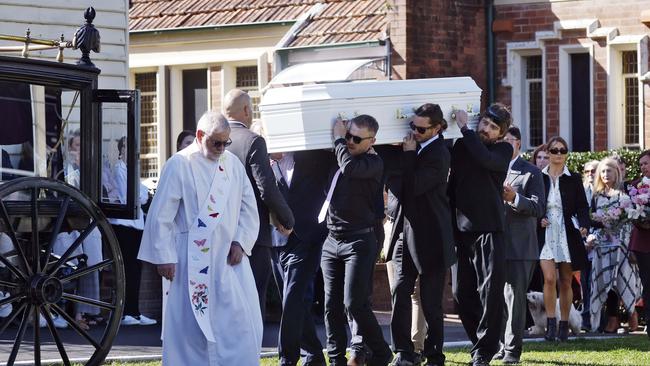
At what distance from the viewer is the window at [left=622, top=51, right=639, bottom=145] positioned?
21531mm

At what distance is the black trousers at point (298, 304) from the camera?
419 inches

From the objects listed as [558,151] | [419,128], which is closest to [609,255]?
[558,151]

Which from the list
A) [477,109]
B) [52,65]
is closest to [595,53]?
[477,109]

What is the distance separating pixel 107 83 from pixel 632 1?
764 cm

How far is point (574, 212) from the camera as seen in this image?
13914 mm

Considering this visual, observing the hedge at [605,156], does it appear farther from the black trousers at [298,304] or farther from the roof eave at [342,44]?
the black trousers at [298,304]

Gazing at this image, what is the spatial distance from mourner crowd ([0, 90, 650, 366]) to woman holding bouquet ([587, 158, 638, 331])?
2.04 metres

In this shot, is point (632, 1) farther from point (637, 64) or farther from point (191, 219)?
point (191, 219)

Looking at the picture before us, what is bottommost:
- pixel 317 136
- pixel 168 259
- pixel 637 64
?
pixel 168 259

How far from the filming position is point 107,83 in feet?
57.2

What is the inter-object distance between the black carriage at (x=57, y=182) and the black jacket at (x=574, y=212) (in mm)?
4787

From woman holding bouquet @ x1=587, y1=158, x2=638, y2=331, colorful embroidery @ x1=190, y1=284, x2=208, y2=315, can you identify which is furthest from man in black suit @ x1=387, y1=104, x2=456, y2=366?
woman holding bouquet @ x1=587, y1=158, x2=638, y2=331

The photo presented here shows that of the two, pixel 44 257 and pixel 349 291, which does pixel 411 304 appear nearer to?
A: pixel 349 291

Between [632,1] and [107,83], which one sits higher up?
[632,1]
